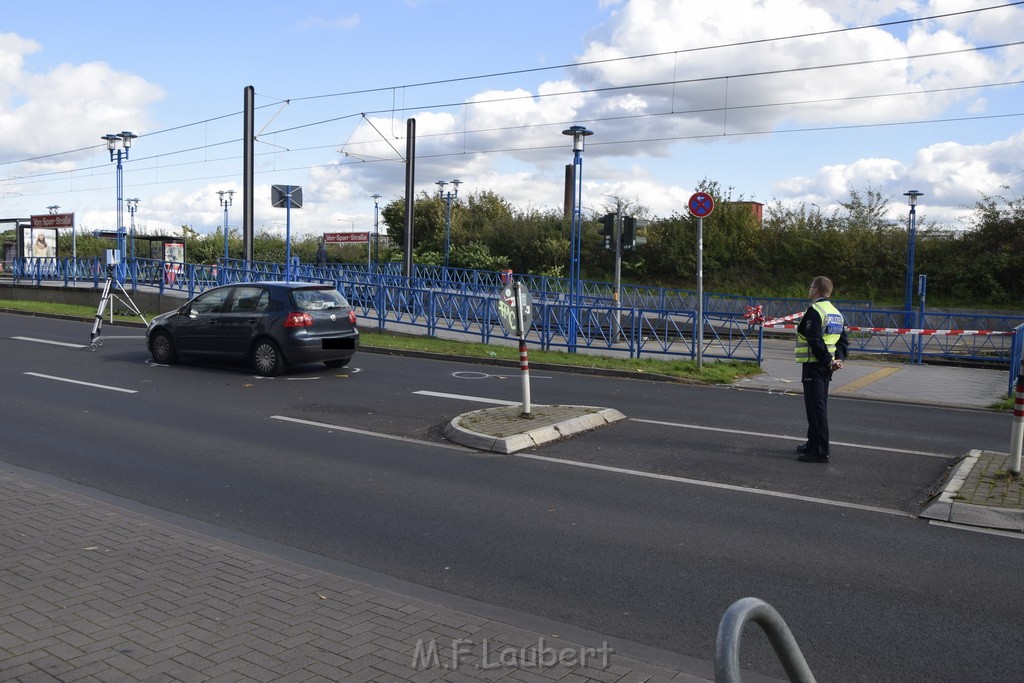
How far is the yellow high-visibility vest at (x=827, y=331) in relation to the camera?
9.05 metres

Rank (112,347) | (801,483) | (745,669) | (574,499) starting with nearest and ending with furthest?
(745,669), (574,499), (801,483), (112,347)

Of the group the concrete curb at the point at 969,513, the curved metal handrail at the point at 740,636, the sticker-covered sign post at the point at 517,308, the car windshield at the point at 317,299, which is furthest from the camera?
the car windshield at the point at 317,299

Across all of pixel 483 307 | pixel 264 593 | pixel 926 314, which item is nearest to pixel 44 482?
pixel 264 593

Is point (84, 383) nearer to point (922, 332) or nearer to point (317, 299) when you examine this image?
point (317, 299)

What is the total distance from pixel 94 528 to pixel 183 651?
2.36 meters

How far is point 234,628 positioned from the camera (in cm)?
451

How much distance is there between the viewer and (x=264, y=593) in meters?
5.02

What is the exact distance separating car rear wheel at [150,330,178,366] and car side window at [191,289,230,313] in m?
0.83

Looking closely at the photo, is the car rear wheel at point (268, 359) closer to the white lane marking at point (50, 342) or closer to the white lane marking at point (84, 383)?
the white lane marking at point (84, 383)

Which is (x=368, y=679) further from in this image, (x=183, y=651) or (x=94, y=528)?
(x=94, y=528)

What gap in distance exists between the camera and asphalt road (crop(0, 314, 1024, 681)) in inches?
198

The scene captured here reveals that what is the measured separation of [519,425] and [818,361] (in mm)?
3287

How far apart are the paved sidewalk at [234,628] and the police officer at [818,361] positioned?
5171 mm

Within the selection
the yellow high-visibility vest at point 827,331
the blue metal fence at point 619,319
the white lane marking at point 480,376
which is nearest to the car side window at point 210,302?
the white lane marking at point 480,376
